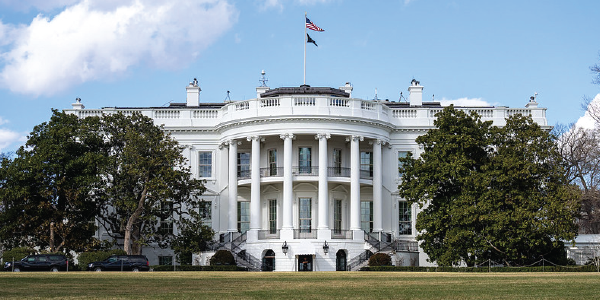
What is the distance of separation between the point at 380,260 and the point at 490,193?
296 inches

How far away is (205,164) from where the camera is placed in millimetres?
55906

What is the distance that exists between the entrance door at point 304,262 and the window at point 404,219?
7.83 meters

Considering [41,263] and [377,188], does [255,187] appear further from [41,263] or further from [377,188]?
[41,263]

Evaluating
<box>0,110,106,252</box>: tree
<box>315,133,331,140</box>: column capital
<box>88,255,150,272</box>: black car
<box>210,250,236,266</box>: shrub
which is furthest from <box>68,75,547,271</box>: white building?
<box>88,255,150,272</box>: black car

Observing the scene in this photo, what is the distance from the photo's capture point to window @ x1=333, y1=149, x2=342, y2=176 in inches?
2122

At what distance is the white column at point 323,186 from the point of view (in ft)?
166

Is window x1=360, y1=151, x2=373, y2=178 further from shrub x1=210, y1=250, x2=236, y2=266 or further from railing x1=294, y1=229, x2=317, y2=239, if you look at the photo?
shrub x1=210, y1=250, x2=236, y2=266

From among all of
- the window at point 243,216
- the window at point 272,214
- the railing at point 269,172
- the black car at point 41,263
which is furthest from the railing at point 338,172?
the black car at point 41,263

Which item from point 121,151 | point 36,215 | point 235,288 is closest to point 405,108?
point 121,151

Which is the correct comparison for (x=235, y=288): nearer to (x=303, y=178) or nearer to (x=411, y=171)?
(x=411, y=171)

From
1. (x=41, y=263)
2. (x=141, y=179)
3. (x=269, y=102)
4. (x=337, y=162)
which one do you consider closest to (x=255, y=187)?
(x=269, y=102)

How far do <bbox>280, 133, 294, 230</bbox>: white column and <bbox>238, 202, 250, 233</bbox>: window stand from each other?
16.5ft

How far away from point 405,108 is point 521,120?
39.0 feet

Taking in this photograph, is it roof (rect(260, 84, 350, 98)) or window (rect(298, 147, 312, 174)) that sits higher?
roof (rect(260, 84, 350, 98))
